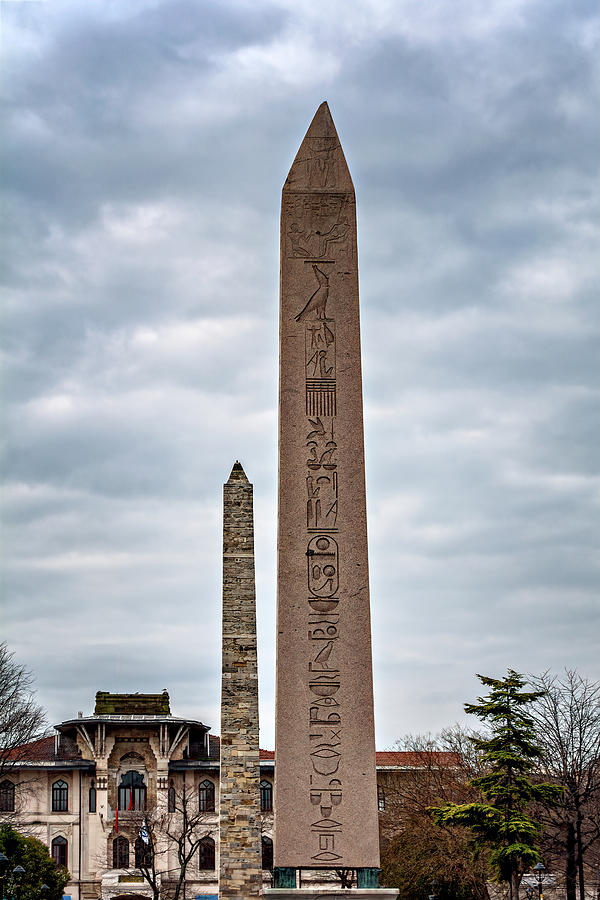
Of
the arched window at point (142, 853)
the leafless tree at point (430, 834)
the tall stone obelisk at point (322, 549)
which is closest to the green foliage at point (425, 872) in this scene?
the leafless tree at point (430, 834)

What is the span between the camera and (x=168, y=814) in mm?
52844

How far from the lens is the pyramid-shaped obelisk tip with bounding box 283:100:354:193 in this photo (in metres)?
10.6

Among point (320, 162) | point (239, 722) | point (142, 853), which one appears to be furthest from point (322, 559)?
point (142, 853)

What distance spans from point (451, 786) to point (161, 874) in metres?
14.7

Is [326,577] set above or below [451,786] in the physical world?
above

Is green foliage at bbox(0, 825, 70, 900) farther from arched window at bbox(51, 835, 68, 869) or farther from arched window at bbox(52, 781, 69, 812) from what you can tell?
arched window at bbox(52, 781, 69, 812)

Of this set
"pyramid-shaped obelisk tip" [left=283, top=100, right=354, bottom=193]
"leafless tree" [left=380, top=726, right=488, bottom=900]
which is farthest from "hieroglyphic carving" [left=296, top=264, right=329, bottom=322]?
"leafless tree" [left=380, top=726, right=488, bottom=900]

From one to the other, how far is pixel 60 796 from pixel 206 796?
6.16 m

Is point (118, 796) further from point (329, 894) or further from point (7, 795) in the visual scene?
point (329, 894)

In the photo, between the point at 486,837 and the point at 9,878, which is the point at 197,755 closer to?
the point at 9,878

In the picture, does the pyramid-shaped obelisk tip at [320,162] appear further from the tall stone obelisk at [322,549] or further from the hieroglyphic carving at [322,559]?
the hieroglyphic carving at [322,559]

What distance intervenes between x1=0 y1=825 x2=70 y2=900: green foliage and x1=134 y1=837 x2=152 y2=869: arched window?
644 cm

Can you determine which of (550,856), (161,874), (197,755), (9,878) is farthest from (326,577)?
(197,755)

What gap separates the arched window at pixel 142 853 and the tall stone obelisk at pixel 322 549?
125 ft
